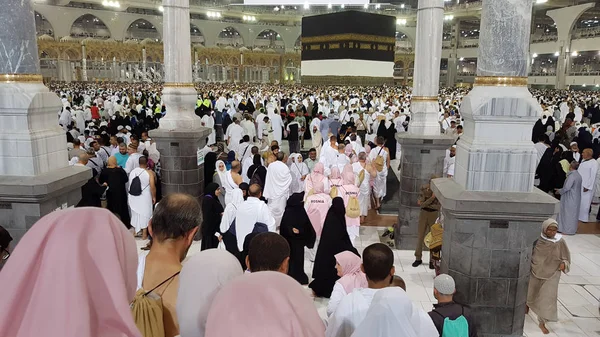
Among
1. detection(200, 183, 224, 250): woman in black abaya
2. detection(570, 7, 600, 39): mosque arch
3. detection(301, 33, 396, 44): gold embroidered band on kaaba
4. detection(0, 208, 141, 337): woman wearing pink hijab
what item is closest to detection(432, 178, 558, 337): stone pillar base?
detection(200, 183, 224, 250): woman in black abaya

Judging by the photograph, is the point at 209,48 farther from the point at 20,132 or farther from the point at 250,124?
the point at 20,132

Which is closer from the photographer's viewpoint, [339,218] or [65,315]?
[65,315]

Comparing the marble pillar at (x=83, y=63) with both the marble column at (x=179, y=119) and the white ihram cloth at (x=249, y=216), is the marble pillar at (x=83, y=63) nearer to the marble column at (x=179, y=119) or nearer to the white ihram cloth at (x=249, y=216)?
the marble column at (x=179, y=119)

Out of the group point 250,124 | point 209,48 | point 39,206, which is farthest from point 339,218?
point 209,48

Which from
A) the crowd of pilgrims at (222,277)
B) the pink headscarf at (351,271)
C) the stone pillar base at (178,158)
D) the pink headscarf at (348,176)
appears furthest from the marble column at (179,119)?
the pink headscarf at (351,271)

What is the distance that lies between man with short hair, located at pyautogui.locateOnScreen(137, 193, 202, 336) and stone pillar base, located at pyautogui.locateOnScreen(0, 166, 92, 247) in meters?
1.86

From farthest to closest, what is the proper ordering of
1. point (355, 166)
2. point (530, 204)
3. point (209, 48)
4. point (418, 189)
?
point (209, 48) < point (355, 166) < point (418, 189) < point (530, 204)

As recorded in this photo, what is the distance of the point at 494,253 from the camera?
3.36 m

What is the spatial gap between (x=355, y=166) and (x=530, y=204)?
3679 mm

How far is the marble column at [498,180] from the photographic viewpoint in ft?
11.0

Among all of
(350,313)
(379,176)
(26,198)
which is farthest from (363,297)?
(379,176)

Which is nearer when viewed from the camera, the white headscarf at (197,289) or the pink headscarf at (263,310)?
the pink headscarf at (263,310)

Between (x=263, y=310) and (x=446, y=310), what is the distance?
5.46ft

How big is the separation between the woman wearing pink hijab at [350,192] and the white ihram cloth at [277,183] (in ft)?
2.44
